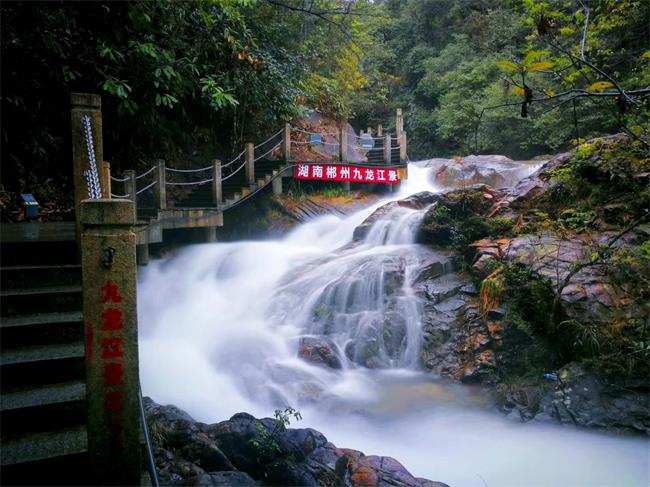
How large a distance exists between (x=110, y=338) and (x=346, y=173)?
39.9 feet

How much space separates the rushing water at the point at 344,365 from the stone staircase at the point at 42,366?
2780 mm

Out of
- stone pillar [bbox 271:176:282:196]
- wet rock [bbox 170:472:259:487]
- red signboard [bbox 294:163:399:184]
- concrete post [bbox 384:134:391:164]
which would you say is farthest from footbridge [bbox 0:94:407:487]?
concrete post [bbox 384:134:391:164]

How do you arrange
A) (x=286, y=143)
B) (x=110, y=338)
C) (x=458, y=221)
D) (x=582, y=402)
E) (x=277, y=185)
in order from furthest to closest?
(x=277, y=185), (x=286, y=143), (x=458, y=221), (x=582, y=402), (x=110, y=338)

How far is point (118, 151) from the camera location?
10.4 metres

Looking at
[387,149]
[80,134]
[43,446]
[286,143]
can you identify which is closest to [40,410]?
[43,446]

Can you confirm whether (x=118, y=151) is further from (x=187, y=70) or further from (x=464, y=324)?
(x=464, y=324)

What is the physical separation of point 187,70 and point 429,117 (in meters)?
16.1

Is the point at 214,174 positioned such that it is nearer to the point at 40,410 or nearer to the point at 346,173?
the point at 346,173

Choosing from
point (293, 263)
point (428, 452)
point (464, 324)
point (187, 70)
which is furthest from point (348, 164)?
point (428, 452)

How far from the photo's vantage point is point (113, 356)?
231 centimetres

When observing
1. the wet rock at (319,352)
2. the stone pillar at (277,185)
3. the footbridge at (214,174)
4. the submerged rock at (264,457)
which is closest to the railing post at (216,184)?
the footbridge at (214,174)

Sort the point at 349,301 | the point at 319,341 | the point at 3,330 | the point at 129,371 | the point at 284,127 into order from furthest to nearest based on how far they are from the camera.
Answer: the point at 284,127 < the point at 349,301 < the point at 319,341 < the point at 3,330 < the point at 129,371

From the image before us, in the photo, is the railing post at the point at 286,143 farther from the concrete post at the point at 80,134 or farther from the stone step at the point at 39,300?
the stone step at the point at 39,300

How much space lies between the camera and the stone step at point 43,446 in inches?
101
